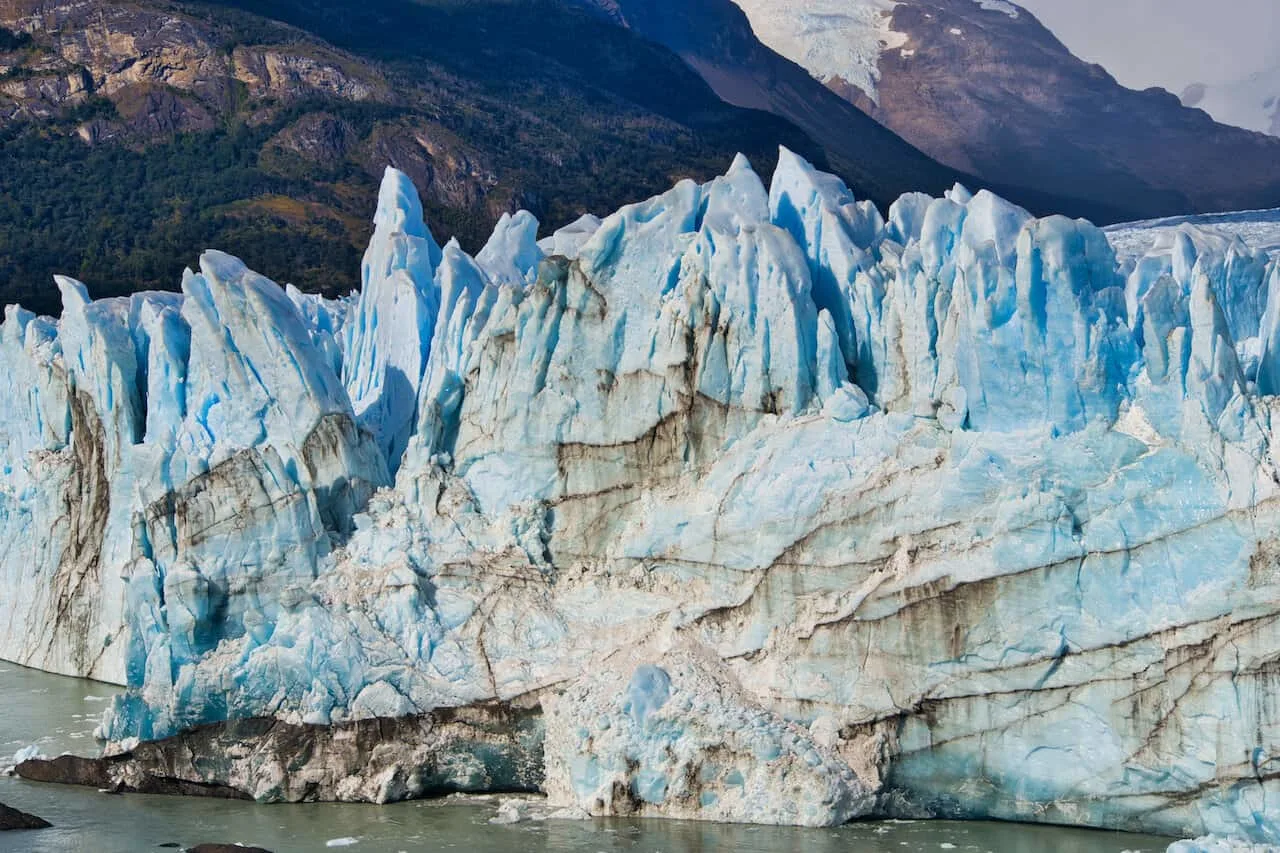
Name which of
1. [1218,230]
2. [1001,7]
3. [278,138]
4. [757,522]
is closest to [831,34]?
[1001,7]

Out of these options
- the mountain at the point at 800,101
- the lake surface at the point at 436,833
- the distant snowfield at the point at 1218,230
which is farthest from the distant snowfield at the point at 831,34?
the lake surface at the point at 436,833

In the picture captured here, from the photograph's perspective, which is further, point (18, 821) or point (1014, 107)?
point (1014, 107)

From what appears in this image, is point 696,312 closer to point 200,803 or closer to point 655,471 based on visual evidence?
point 655,471

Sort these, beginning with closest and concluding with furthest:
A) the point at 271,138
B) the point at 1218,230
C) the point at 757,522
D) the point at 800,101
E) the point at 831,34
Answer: the point at 757,522 < the point at 1218,230 < the point at 271,138 < the point at 800,101 < the point at 831,34

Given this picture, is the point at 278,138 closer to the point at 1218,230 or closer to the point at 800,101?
the point at 800,101

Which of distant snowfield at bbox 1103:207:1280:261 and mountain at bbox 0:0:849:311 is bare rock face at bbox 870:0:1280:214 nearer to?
mountain at bbox 0:0:849:311

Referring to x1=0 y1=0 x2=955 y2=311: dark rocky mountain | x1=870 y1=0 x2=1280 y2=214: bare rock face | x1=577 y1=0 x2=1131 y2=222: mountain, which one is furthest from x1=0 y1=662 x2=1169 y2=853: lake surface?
x1=870 y1=0 x2=1280 y2=214: bare rock face
